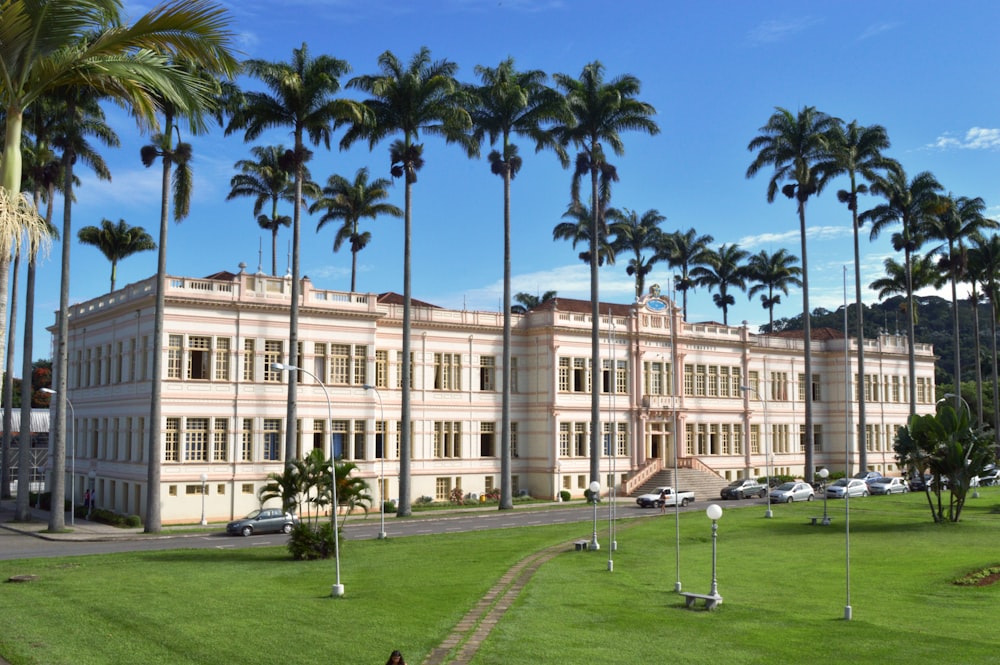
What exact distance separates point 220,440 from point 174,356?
5190 millimetres

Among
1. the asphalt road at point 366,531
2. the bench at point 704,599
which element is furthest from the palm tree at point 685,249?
the bench at point 704,599

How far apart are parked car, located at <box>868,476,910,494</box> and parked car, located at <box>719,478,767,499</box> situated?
7675mm

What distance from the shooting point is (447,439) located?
61.4 meters

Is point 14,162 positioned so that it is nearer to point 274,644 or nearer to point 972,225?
point 274,644

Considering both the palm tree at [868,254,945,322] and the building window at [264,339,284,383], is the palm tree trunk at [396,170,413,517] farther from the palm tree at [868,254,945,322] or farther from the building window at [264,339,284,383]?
the palm tree at [868,254,945,322]

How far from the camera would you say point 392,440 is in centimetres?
5831

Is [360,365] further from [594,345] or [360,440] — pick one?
[594,345]

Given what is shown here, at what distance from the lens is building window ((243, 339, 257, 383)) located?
→ 170 ft

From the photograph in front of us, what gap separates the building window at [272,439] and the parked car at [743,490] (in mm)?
30199

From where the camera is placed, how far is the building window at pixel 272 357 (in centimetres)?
5253

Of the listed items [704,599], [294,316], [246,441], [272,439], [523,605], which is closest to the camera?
[523,605]

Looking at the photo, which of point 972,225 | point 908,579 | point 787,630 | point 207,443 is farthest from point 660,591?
point 972,225

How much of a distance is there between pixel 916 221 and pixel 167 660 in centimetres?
7204

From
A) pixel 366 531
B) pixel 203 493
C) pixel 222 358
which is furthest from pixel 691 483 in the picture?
pixel 203 493
